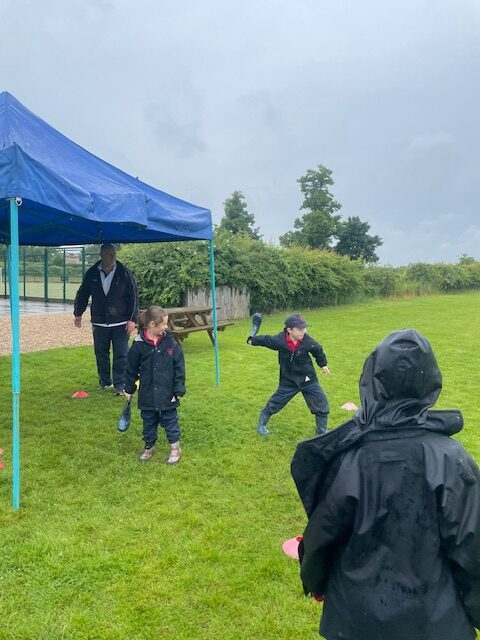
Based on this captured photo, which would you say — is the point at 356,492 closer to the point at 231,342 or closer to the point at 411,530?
the point at 411,530

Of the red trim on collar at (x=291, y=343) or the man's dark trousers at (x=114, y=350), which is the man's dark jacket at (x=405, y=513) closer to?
the red trim on collar at (x=291, y=343)

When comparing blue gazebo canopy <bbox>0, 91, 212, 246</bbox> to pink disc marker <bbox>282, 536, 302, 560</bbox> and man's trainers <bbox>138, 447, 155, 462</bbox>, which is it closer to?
man's trainers <bbox>138, 447, 155, 462</bbox>

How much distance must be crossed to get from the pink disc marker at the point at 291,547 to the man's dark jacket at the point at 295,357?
6.27ft

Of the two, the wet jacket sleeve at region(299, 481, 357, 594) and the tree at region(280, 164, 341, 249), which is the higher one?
the tree at region(280, 164, 341, 249)

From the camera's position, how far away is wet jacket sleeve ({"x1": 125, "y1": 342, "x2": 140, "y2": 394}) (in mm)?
4730

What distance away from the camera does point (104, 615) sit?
2812mm

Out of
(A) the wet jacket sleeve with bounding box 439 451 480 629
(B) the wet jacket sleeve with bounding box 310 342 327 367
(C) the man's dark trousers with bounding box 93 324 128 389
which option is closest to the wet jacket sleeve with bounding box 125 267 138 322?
(C) the man's dark trousers with bounding box 93 324 128 389

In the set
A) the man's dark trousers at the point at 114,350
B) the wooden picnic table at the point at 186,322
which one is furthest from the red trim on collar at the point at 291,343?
the wooden picnic table at the point at 186,322

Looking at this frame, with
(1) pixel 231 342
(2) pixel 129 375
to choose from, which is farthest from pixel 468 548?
(1) pixel 231 342

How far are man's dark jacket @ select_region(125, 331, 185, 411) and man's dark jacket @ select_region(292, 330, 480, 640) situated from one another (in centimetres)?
302

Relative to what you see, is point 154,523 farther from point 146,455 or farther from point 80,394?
point 80,394

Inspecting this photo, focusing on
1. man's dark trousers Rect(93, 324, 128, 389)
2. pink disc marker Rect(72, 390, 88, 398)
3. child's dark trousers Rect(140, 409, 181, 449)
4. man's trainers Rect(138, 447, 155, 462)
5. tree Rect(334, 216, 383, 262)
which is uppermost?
tree Rect(334, 216, 383, 262)

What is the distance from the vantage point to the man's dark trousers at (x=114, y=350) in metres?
7.09

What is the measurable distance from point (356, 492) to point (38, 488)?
11.1 feet
